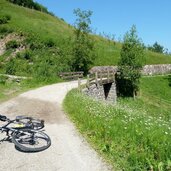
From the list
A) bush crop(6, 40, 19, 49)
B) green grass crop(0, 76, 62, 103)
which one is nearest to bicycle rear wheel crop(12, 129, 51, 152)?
green grass crop(0, 76, 62, 103)

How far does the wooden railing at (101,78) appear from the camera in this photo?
33.1 metres

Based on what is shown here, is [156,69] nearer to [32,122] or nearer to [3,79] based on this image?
[3,79]

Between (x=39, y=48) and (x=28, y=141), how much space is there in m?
45.9

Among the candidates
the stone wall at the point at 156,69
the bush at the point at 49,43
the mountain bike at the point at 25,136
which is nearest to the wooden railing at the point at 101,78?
the bush at the point at 49,43

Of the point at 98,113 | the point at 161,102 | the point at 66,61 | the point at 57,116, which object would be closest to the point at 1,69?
the point at 66,61

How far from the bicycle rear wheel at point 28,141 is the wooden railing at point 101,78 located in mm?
20296

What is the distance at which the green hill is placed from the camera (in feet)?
143

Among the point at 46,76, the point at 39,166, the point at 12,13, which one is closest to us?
the point at 39,166

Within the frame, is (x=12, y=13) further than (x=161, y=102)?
Yes

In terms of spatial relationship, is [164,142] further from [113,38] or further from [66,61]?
[113,38]

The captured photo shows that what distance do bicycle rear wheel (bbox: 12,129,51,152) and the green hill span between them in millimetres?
26878

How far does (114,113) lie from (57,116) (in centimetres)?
352

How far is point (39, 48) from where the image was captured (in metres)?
54.9

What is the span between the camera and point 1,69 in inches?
1780
